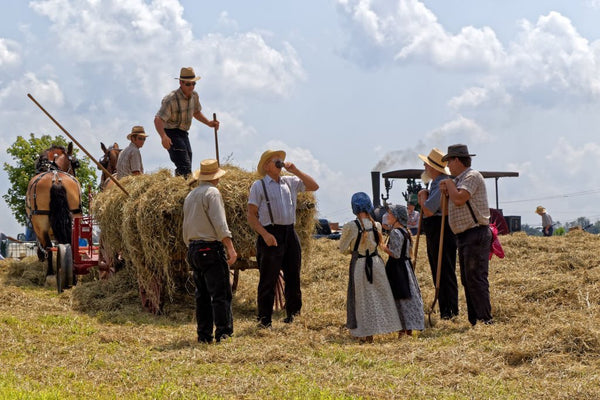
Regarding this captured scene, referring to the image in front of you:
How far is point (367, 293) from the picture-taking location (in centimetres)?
732

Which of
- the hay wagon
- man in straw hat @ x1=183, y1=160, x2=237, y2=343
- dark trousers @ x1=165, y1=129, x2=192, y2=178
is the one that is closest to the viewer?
man in straw hat @ x1=183, y1=160, x2=237, y2=343

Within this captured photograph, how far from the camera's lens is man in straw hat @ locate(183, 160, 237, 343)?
23.0 ft

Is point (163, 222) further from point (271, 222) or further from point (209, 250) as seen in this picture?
point (209, 250)

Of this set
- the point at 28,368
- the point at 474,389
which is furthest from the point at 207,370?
the point at 474,389

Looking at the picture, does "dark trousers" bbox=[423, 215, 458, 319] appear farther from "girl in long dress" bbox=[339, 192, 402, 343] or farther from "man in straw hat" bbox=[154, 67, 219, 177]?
"man in straw hat" bbox=[154, 67, 219, 177]

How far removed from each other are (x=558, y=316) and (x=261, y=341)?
9.18 ft

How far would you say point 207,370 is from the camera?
5734 mm

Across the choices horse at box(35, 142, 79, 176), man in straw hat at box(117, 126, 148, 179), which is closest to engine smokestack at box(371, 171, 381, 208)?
horse at box(35, 142, 79, 176)

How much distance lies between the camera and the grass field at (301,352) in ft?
16.8

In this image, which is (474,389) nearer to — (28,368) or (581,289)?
(28,368)

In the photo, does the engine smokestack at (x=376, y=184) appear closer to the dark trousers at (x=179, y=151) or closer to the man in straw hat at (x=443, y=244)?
the dark trousers at (x=179, y=151)

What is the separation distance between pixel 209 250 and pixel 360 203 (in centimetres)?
154

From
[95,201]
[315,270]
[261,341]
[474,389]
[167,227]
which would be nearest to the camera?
[474,389]

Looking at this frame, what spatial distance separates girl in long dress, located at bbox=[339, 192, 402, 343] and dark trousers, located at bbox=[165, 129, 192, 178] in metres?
3.38
